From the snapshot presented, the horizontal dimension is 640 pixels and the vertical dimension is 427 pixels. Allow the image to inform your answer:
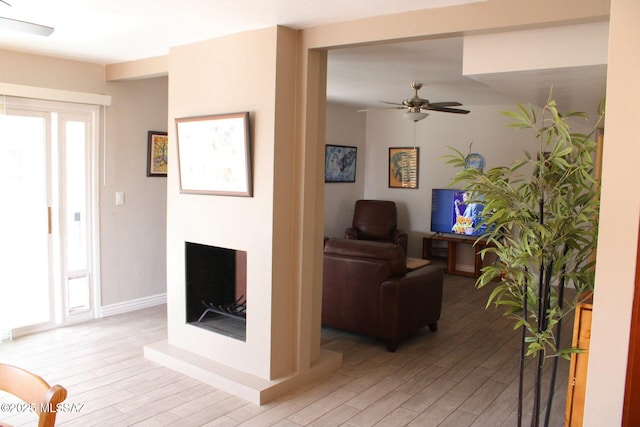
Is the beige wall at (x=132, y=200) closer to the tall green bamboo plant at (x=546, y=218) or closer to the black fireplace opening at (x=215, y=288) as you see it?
the black fireplace opening at (x=215, y=288)

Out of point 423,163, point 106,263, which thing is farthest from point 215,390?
point 423,163

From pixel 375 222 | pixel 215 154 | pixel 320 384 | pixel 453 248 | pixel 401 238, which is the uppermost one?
pixel 215 154

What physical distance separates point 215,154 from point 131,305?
2.38m

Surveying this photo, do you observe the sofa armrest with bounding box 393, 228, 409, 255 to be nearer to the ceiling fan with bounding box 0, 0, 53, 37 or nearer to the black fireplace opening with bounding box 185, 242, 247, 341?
the black fireplace opening with bounding box 185, 242, 247, 341

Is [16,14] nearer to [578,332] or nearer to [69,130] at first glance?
[69,130]

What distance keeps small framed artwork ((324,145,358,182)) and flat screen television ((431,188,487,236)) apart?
130 centimetres

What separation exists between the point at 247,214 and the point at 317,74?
1.04 metres

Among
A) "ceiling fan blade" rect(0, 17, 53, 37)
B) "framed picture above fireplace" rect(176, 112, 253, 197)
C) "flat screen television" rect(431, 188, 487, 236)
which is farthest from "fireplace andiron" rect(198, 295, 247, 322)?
"flat screen television" rect(431, 188, 487, 236)

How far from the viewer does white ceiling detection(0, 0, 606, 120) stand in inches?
112

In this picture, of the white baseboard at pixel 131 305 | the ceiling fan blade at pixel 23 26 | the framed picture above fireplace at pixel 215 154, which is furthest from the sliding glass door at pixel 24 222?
the ceiling fan blade at pixel 23 26

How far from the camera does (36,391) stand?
1473 millimetres

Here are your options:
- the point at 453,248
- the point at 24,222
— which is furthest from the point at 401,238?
the point at 24,222

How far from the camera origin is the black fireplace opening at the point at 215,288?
3889 mm

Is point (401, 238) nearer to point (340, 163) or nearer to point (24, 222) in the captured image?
point (340, 163)
